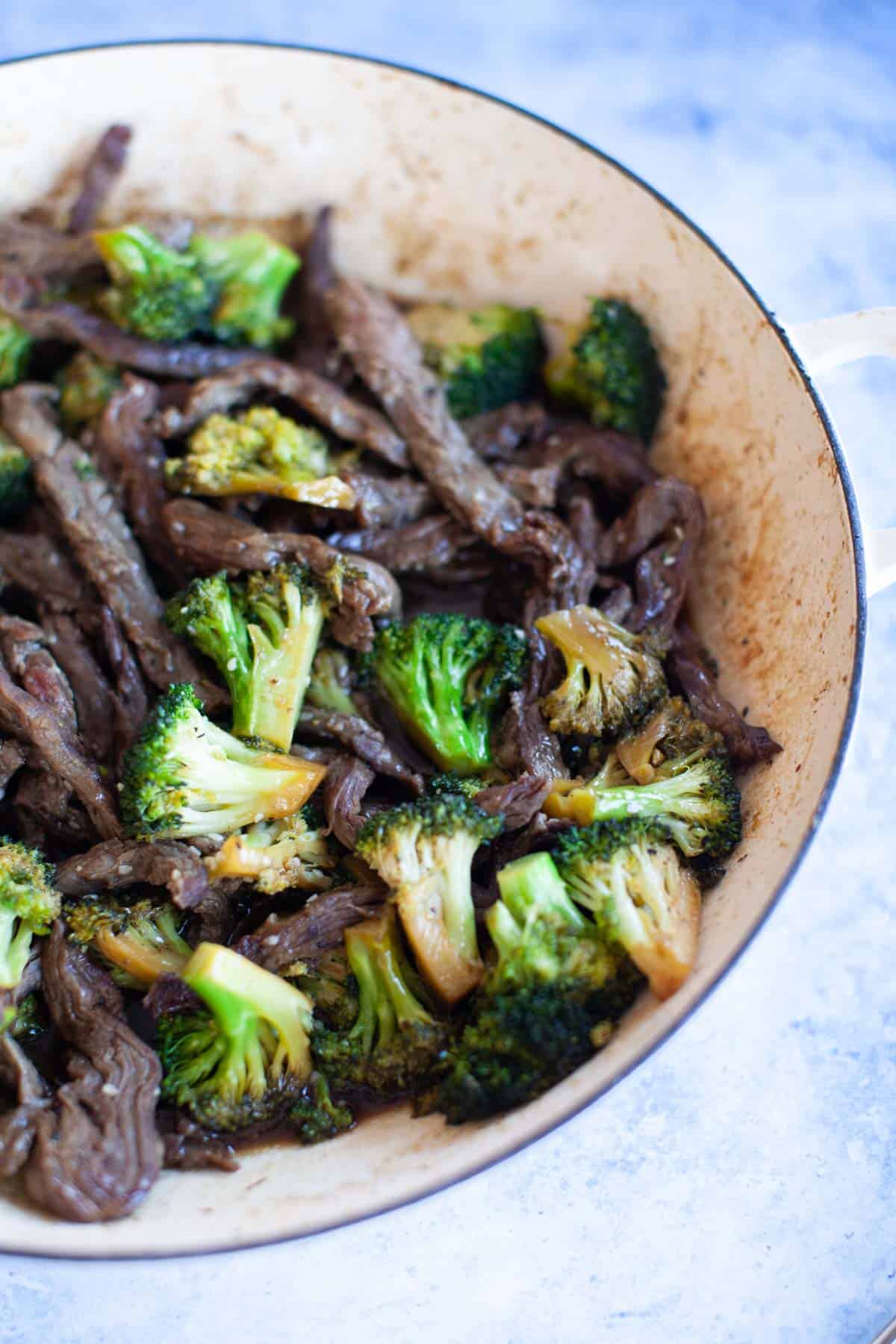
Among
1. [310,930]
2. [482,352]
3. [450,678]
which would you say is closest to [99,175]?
[482,352]

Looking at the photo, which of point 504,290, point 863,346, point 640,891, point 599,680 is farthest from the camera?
point 504,290

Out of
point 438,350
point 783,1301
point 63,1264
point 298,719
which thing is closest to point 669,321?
point 438,350

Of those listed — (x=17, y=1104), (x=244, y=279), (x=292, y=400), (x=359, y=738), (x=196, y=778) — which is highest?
(x=244, y=279)

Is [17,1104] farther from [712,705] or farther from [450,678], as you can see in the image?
A: [712,705]

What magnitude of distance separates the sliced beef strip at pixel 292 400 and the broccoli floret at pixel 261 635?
479 millimetres

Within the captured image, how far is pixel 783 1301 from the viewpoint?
244 cm

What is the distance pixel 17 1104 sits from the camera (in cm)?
232

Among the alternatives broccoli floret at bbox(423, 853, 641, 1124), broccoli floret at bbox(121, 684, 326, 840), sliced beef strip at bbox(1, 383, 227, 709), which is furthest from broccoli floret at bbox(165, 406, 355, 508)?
broccoli floret at bbox(423, 853, 641, 1124)

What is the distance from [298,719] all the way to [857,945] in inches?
57.2

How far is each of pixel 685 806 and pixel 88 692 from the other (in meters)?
1.43

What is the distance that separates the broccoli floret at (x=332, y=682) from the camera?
2777 millimetres

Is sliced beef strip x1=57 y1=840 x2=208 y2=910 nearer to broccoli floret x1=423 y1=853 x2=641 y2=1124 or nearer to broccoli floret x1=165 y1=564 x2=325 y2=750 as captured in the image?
broccoli floret x1=165 y1=564 x2=325 y2=750

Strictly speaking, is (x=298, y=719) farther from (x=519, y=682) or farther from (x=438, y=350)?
(x=438, y=350)

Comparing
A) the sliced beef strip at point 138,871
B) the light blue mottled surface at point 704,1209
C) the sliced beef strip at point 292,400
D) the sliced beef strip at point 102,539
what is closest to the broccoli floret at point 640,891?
the light blue mottled surface at point 704,1209
